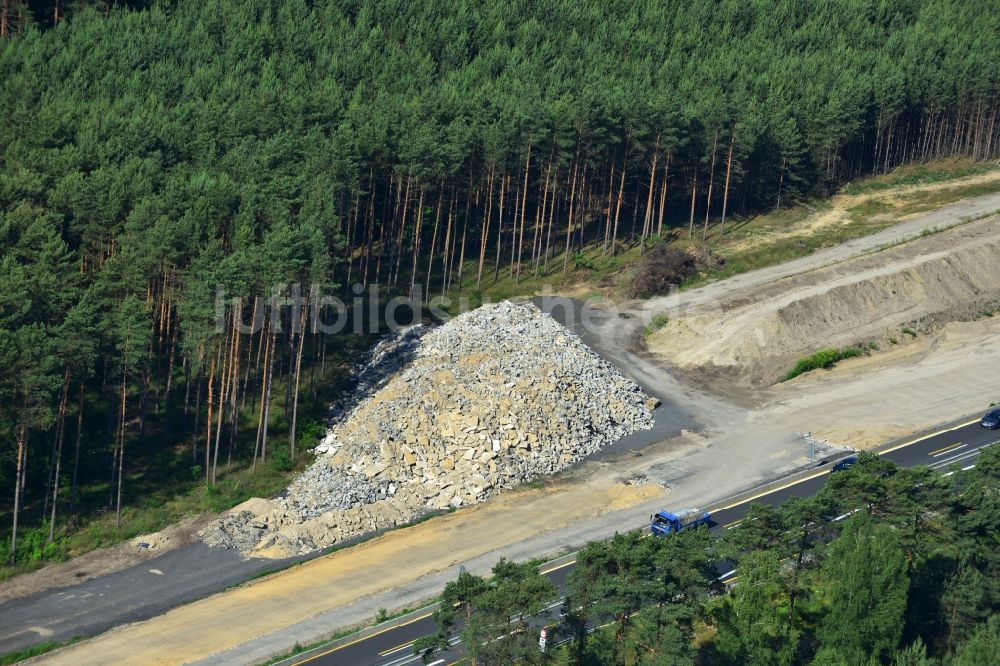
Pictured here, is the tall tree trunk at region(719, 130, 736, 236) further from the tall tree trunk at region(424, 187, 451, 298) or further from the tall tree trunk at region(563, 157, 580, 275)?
the tall tree trunk at region(424, 187, 451, 298)

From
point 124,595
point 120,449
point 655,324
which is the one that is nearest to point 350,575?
point 124,595

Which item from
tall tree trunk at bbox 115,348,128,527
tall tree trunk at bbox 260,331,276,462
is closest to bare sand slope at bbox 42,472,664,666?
tall tree trunk at bbox 115,348,128,527

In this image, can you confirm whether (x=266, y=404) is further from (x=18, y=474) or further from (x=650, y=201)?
(x=650, y=201)

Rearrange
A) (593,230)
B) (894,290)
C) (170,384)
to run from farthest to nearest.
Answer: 1. (593,230)
2. (894,290)
3. (170,384)

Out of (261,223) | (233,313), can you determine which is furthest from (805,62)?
(233,313)

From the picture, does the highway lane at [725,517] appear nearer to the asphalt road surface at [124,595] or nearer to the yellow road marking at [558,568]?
the yellow road marking at [558,568]

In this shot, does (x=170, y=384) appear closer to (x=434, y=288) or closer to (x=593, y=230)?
(x=434, y=288)

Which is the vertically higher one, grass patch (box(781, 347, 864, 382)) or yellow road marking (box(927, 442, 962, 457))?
grass patch (box(781, 347, 864, 382))
